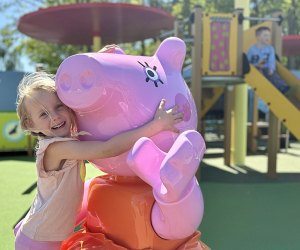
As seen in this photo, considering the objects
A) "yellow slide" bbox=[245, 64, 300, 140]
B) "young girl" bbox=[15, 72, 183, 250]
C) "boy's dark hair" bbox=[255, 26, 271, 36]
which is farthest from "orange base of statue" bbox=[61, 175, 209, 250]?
"boy's dark hair" bbox=[255, 26, 271, 36]

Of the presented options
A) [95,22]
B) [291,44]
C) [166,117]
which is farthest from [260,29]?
A: [291,44]

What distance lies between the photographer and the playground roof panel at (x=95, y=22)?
727 centimetres

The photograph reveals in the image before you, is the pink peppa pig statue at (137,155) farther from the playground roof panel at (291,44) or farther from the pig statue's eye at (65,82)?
the playground roof panel at (291,44)

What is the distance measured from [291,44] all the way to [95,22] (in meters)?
7.78

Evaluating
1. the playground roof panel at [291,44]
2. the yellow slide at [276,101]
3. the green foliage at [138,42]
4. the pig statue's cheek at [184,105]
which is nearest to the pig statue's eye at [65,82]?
the pig statue's cheek at [184,105]

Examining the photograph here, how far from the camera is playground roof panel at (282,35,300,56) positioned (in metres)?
12.4

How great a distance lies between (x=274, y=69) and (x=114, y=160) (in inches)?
208

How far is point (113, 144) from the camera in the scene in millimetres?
1627

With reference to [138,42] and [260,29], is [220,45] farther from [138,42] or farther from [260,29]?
[138,42]

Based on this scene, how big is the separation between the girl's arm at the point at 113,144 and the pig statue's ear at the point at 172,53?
32cm

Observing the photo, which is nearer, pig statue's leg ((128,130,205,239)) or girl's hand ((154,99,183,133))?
pig statue's leg ((128,130,205,239))

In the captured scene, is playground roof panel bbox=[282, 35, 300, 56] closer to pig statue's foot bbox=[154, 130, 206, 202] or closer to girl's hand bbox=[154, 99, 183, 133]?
girl's hand bbox=[154, 99, 183, 133]

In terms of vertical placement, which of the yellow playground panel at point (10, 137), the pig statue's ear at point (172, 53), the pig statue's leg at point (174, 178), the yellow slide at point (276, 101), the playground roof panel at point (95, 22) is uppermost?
the playground roof panel at point (95, 22)

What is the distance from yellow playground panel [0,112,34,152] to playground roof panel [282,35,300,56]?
843cm
